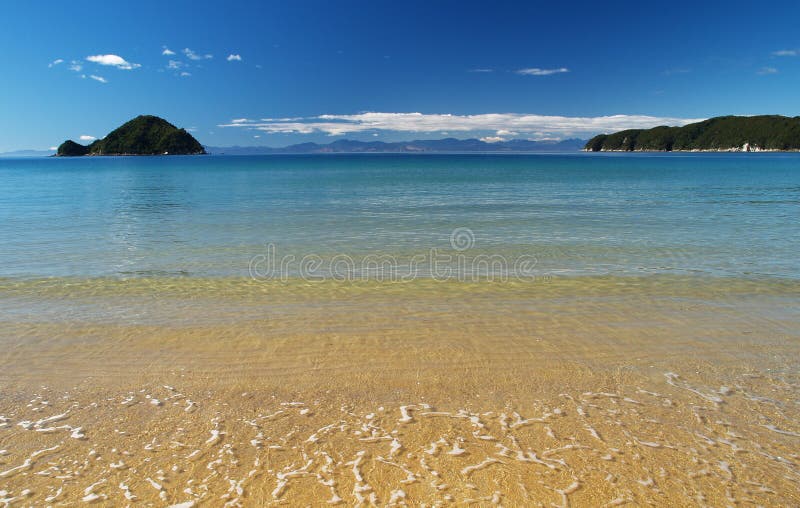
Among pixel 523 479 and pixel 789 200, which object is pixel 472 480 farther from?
pixel 789 200

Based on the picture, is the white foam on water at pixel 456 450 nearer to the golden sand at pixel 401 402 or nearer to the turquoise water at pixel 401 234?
the golden sand at pixel 401 402

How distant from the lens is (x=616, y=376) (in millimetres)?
6406

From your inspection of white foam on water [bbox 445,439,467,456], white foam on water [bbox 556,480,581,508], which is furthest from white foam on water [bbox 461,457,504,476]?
white foam on water [bbox 556,480,581,508]

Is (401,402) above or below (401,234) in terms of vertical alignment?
below

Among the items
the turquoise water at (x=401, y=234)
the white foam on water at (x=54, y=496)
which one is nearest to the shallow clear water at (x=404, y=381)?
the white foam on water at (x=54, y=496)

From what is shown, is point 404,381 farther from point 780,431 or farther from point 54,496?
point 780,431

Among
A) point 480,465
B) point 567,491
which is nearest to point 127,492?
point 480,465

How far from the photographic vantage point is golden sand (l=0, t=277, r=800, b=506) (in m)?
4.27

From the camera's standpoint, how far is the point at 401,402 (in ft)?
18.9

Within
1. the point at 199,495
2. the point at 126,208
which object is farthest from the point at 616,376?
the point at 126,208

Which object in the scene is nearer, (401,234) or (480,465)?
(480,465)

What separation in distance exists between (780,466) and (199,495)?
18.0 feet

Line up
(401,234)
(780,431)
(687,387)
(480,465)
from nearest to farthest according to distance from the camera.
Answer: (480,465), (780,431), (687,387), (401,234)

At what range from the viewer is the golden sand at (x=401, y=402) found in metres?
4.27
